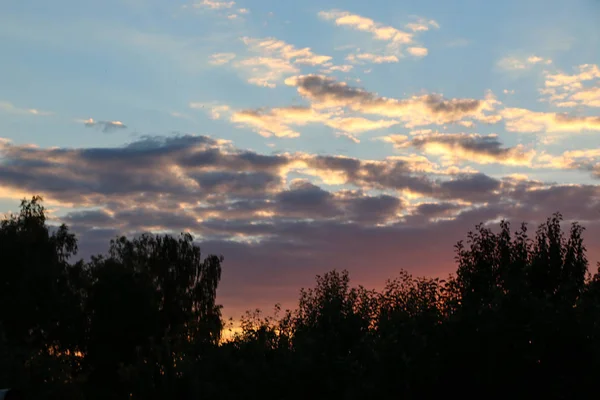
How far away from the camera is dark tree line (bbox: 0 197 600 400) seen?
Answer: 1105 inches

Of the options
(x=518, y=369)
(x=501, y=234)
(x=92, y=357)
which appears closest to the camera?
(x=518, y=369)

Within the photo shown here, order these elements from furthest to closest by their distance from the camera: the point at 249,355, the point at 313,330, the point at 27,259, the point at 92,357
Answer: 1. the point at 92,357
2. the point at 27,259
3. the point at 249,355
4. the point at 313,330

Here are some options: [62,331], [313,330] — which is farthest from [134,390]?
[62,331]

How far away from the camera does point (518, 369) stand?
27.8 metres

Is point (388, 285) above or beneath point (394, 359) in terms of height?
above

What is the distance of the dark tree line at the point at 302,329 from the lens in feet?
92.1

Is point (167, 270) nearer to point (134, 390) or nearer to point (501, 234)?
point (134, 390)

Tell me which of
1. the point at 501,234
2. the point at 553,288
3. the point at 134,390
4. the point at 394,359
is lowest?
the point at 134,390

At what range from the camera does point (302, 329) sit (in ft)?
139

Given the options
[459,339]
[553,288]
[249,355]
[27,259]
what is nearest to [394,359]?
[459,339]

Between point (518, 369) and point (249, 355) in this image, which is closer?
point (518, 369)

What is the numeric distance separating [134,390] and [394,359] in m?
21.5

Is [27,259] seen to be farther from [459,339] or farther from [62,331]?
[459,339]

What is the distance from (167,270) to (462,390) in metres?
44.4
